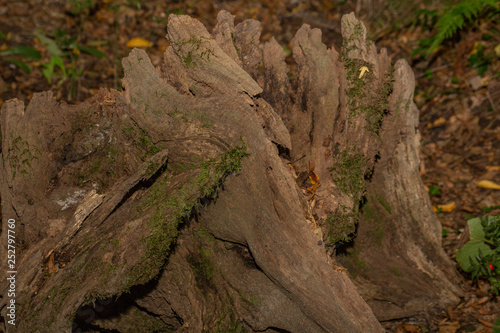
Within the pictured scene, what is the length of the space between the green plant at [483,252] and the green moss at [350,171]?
56.3 inches

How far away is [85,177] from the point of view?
3.18 m

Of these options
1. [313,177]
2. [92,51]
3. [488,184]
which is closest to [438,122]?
[488,184]

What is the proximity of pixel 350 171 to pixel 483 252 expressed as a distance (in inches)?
65.6

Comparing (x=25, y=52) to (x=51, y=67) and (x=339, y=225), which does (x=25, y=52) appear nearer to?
(x=51, y=67)

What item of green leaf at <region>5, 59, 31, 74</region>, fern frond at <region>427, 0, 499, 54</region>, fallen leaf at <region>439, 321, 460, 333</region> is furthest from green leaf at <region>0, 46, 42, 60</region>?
fallen leaf at <region>439, 321, 460, 333</region>

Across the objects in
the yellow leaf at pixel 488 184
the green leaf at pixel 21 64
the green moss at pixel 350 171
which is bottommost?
the green moss at pixel 350 171

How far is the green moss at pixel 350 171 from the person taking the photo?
3.07 metres

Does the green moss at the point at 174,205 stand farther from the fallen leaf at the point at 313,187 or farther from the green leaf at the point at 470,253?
the green leaf at the point at 470,253

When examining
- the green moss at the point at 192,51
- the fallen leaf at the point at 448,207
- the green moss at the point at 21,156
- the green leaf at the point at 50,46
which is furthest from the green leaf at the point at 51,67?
the fallen leaf at the point at 448,207

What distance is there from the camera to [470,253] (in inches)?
144

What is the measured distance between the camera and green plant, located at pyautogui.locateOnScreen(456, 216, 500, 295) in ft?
11.5

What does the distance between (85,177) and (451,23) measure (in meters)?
4.66

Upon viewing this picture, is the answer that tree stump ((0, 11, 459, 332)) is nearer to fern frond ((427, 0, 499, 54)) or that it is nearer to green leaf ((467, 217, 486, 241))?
green leaf ((467, 217, 486, 241))

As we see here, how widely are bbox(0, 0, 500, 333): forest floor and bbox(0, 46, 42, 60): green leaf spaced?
0.48ft
